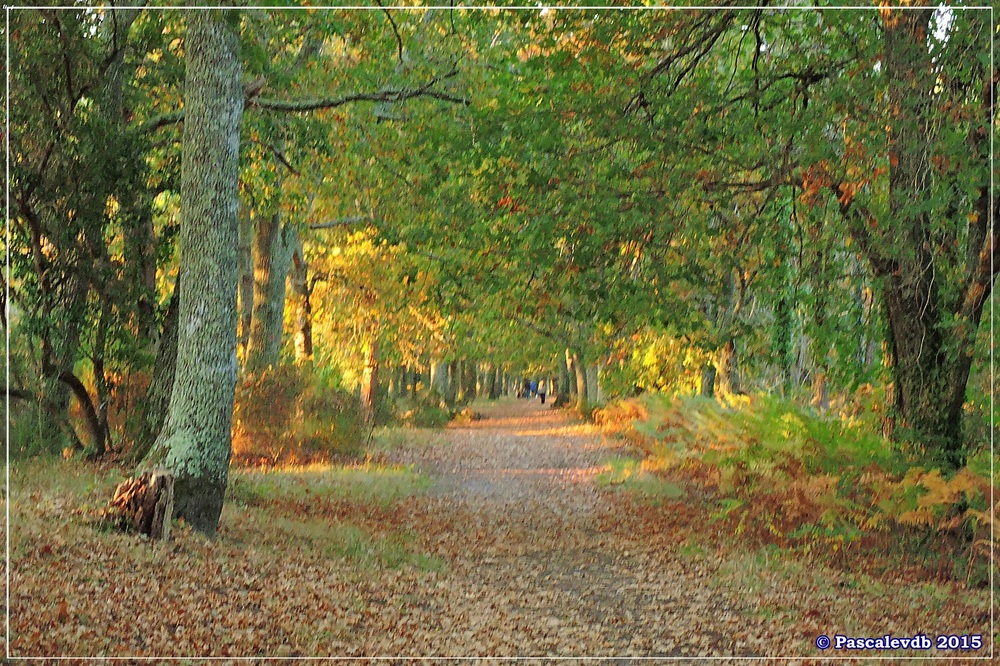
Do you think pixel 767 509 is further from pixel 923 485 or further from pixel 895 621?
pixel 895 621

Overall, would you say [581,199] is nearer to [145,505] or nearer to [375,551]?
[375,551]

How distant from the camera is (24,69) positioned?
11000mm

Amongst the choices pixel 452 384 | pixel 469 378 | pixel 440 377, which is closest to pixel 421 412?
pixel 440 377

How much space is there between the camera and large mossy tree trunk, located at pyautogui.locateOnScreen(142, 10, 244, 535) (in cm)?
948

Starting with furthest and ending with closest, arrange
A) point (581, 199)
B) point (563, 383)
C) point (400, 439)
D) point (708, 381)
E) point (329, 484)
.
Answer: point (563, 383), point (400, 439), point (708, 381), point (329, 484), point (581, 199)

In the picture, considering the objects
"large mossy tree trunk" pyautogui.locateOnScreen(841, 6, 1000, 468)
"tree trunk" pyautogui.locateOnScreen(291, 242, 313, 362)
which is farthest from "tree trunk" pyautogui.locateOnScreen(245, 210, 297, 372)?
"large mossy tree trunk" pyautogui.locateOnScreen(841, 6, 1000, 468)

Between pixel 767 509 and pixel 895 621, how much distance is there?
319 cm

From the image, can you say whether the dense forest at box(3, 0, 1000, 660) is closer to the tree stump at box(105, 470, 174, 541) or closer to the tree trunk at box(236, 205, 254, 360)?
the tree stump at box(105, 470, 174, 541)

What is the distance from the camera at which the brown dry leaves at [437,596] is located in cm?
619

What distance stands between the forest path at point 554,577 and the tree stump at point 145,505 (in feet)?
8.11

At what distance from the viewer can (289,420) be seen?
671 inches

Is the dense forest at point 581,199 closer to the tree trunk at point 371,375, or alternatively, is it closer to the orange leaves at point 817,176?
the orange leaves at point 817,176

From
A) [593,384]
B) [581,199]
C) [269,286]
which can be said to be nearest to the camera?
[581,199]

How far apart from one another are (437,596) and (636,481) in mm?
8169
